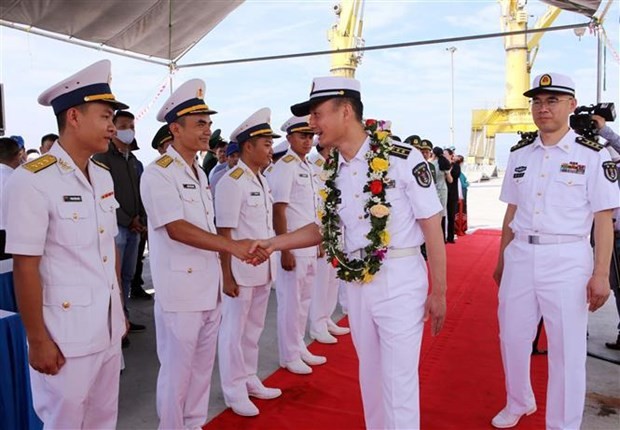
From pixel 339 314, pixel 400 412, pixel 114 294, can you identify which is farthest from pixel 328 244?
pixel 339 314

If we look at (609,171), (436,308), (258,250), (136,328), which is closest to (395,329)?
(436,308)

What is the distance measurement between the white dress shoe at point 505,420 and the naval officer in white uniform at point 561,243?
0.29 metres

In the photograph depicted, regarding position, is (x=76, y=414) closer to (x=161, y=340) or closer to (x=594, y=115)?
(x=161, y=340)

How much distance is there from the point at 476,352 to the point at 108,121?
11.6 feet

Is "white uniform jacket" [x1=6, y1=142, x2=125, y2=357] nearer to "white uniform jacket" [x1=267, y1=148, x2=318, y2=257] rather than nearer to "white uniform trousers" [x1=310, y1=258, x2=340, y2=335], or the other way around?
"white uniform jacket" [x1=267, y1=148, x2=318, y2=257]

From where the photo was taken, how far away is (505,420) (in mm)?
3074

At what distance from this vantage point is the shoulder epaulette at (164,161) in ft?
8.76

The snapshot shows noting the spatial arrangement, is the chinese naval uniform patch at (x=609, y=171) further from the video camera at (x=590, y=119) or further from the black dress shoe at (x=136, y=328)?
the black dress shoe at (x=136, y=328)

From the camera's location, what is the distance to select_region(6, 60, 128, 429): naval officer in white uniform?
6.07 feet

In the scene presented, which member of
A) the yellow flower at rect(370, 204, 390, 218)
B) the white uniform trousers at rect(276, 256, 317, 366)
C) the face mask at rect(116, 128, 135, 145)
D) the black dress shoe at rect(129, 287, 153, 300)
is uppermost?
the face mask at rect(116, 128, 135, 145)

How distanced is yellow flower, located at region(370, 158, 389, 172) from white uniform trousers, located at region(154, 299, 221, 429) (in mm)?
1174

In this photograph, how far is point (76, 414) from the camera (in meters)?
2.02

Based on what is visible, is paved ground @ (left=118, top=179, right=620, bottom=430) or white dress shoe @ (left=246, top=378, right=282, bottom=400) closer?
paved ground @ (left=118, top=179, right=620, bottom=430)

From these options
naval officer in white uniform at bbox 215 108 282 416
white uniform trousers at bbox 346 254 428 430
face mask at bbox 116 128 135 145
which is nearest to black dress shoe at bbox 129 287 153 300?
face mask at bbox 116 128 135 145
